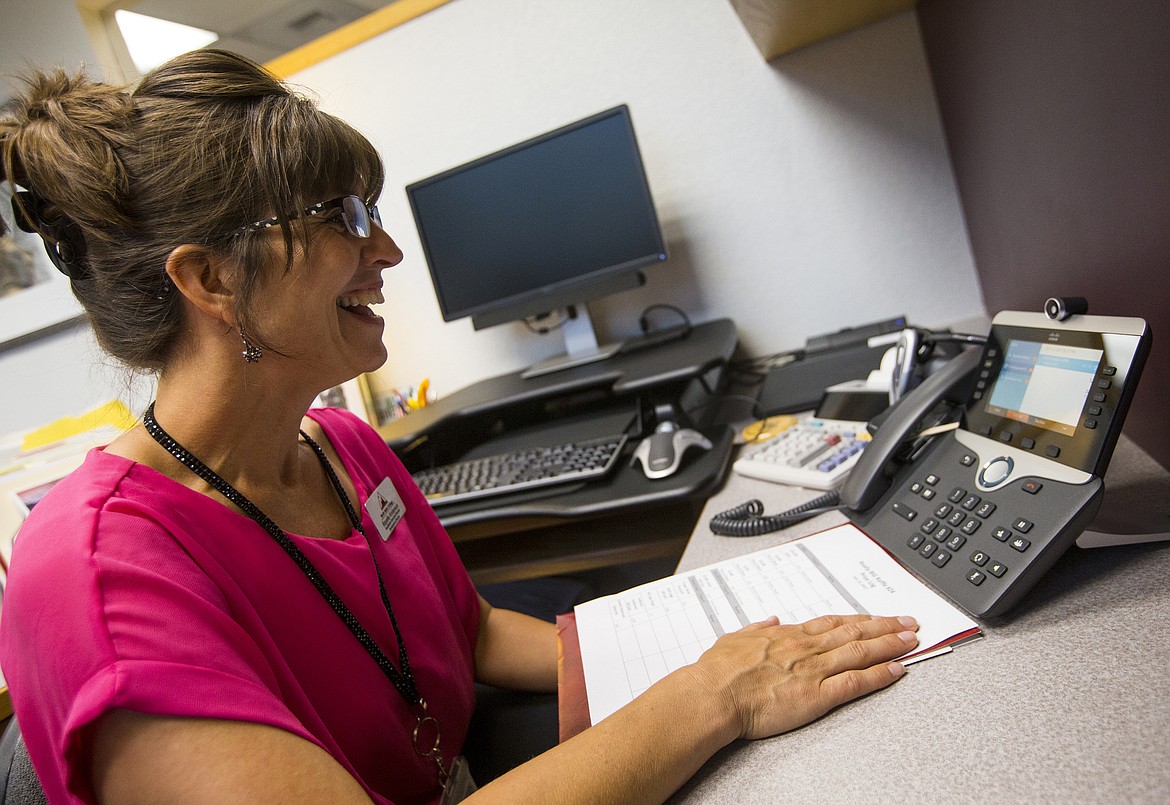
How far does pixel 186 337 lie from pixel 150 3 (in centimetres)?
87

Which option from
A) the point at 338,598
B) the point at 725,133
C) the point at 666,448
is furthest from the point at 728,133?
the point at 338,598

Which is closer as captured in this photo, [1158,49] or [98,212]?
[1158,49]

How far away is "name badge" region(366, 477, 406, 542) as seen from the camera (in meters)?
0.93

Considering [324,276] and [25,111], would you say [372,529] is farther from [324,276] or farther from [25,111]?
[25,111]

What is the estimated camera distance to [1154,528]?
0.63m

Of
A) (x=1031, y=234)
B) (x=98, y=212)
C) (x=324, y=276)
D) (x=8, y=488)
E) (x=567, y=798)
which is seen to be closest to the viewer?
(x=567, y=798)

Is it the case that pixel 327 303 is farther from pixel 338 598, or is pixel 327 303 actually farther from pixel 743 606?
pixel 743 606

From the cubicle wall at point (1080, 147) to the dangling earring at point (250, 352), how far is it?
2.80ft

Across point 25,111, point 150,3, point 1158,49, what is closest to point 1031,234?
point 1158,49

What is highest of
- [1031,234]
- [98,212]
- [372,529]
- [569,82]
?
[569,82]

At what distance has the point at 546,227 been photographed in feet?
5.56

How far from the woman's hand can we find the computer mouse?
21.5 inches

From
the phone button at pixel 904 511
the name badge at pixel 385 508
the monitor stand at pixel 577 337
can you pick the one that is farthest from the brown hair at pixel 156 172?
the monitor stand at pixel 577 337

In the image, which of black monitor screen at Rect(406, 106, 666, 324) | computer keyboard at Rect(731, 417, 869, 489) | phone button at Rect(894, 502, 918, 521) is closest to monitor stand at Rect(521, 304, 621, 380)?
black monitor screen at Rect(406, 106, 666, 324)
